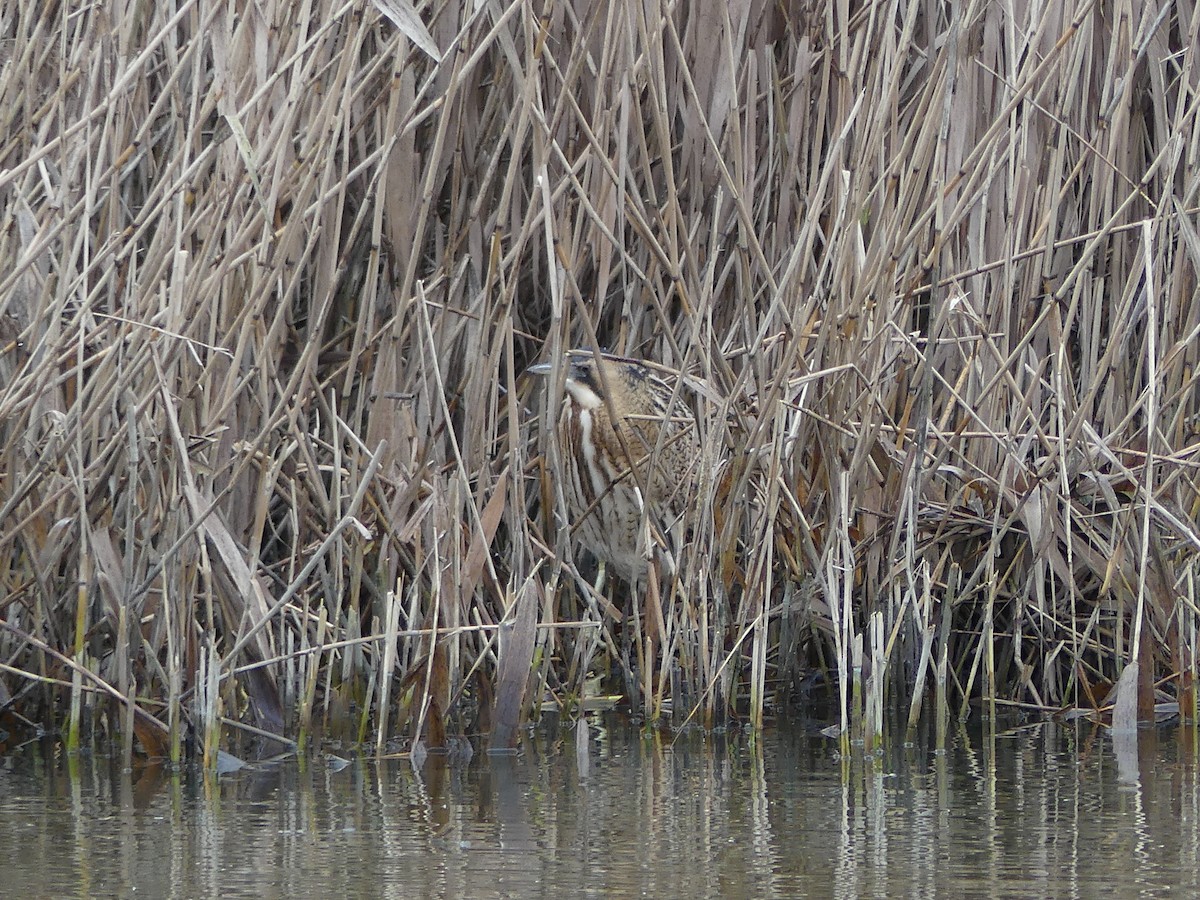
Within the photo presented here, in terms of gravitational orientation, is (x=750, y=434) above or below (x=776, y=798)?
above

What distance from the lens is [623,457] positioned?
14.8ft

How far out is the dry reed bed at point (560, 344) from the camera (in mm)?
3498

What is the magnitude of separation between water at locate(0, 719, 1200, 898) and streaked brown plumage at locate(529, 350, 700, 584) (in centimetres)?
55

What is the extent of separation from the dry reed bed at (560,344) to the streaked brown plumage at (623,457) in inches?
4.0

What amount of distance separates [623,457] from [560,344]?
684mm

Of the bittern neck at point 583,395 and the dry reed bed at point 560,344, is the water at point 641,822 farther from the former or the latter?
the bittern neck at point 583,395

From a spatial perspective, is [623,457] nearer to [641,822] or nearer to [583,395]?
[583,395]

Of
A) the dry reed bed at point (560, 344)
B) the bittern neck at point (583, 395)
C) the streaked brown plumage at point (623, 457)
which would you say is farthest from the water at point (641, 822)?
the bittern neck at point (583, 395)

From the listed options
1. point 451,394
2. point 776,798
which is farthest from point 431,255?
point 776,798

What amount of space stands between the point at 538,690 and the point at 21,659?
Result: 1.04 m

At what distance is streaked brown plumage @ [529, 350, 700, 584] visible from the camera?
401 cm

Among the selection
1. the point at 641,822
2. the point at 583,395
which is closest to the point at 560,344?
the point at 583,395

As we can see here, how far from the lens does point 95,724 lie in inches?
142

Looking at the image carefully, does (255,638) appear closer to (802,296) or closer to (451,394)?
(451,394)
